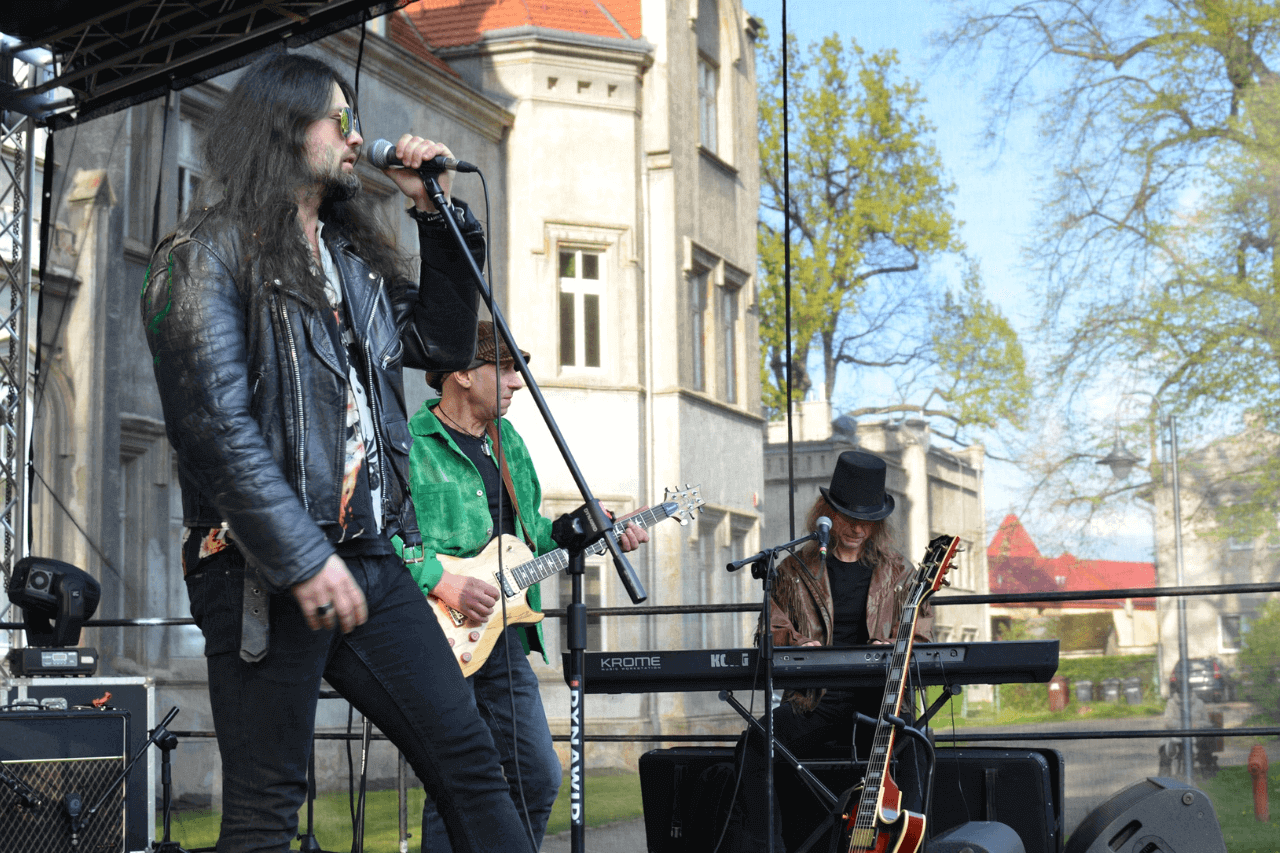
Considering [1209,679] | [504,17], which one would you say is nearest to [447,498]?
[1209,679]

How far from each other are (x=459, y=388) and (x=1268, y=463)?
6047 mm

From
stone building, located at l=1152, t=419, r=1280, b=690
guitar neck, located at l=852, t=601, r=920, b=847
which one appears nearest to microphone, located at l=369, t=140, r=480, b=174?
guitar neck, located at l=852, t=601, r=920, b=847

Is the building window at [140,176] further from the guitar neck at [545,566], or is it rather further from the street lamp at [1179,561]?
the street lamp at [1179,561]

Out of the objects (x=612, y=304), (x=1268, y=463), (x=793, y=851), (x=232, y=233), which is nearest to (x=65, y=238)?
(x=612, y=304)

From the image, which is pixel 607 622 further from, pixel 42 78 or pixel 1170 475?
pixel 42 78

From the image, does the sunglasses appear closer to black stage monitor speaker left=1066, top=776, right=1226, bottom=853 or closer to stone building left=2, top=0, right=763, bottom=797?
black stage monitor speaker left=1066, top=776, right=1226, bottom=853

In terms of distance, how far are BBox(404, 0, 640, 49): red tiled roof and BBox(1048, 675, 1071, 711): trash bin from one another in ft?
20.8

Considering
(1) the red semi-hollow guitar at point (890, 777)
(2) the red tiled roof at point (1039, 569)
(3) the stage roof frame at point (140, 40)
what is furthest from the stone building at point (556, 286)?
(1) the red semi-hollow guitar at point (890, 777)

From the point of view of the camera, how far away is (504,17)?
10703 mm

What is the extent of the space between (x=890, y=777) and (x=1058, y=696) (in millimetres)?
3442

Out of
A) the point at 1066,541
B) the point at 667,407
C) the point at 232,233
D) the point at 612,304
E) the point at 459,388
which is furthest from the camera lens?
the point at 612,304

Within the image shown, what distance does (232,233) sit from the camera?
1.82m

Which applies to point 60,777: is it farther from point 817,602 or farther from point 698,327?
point 698,327

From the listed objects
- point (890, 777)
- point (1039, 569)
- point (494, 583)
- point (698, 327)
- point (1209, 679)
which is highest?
point (698, 327)
